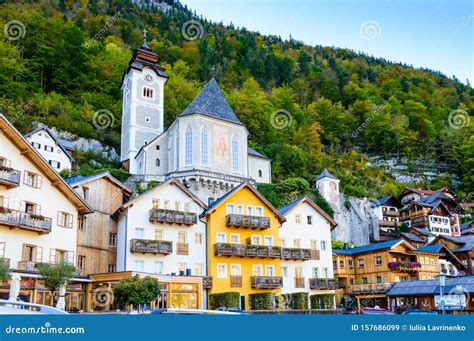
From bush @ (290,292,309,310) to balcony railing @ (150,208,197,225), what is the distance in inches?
388

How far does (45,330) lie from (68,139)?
224 feet

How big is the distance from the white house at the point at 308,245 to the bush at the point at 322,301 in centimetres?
315

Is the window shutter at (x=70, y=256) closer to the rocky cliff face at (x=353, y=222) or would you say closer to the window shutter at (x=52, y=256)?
the window shutter at (x=52, y=256)

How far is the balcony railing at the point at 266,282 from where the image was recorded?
4166 centimetres

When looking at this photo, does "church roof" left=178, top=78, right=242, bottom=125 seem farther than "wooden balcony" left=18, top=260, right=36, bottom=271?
Yes

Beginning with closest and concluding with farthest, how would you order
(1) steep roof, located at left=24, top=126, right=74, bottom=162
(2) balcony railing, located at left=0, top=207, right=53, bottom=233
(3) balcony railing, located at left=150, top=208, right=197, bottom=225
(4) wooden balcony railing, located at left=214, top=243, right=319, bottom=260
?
(2) balcony railing, located at left=0, top=207, right=53, bottom=233, (3) balcony railing, located at left=150, top=208, right=197, bottom=225, (4) wooden balcony railing, located at left=214, top=243, right=319, bottom=260, (1) steep roof, located at left=24, top=126, right=74, bottom=162

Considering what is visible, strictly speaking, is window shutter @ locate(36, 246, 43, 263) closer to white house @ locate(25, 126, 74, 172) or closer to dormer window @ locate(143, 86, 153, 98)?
white house @ locate(25, 126, 74, 172)

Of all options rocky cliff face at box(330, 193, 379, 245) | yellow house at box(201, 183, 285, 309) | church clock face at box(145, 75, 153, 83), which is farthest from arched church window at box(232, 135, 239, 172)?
church clock face at box(145, 75, 153, 83)

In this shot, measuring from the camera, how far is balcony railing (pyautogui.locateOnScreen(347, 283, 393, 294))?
2030 inches

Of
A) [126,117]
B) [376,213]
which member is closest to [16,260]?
[126,117]

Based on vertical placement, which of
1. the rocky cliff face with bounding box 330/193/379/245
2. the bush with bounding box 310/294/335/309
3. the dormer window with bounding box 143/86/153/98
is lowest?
the bush with bounding box 310/294/335/309

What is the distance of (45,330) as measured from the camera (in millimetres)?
9883

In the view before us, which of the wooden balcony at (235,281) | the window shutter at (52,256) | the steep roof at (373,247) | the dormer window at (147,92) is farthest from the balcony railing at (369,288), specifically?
the dormer window at (147,92)

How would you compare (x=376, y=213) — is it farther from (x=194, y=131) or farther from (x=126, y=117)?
(x=126, y=117)
